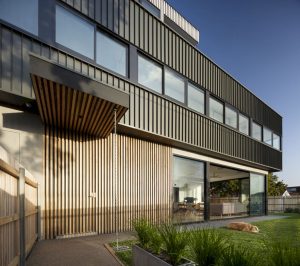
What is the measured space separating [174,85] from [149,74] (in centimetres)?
163

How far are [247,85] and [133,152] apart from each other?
11.0 m

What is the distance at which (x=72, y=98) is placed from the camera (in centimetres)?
647

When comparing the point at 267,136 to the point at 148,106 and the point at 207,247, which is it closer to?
the point at 148,106

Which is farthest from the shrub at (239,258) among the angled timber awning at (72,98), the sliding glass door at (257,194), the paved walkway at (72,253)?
the sliding glass door at (257,194)

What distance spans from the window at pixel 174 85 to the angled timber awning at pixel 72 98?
4.22 metres

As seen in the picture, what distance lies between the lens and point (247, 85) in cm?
1916

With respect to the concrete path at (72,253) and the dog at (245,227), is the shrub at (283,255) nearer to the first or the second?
the concrete path at (72,253)

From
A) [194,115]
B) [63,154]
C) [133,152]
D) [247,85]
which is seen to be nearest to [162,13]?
[247,85]

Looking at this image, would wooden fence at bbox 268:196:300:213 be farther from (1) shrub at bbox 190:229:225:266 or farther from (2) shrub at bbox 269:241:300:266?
(2) shrub at bbox 269:241:300:266

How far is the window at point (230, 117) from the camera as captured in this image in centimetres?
1666

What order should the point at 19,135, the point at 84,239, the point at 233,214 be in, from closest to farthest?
the point at 19,135 < the point at 84,239 < the point at 233,214

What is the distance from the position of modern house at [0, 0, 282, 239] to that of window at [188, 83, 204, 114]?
0.05 meters

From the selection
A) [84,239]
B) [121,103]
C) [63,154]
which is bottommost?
[84,239]

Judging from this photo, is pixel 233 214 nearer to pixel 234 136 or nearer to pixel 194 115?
pixel 234 136
